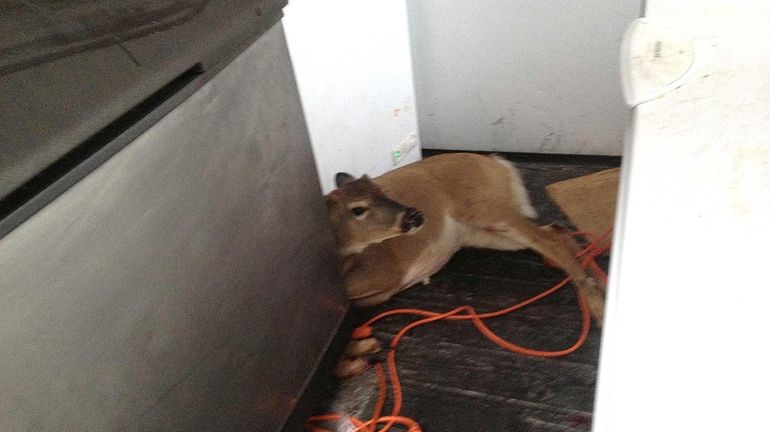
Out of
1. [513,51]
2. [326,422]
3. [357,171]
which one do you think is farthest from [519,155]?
[326,422]

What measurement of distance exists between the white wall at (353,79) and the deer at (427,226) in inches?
6.1

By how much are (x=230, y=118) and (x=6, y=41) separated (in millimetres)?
337

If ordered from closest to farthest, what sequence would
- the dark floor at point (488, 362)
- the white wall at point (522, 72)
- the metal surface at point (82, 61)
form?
the metal surface at point (82, 61) < the dark floor at point (488, 362) < the white wall at point (522, 72)

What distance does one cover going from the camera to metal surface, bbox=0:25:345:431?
682 mm

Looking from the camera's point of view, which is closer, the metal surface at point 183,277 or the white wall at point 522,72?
the metal surface at point 183,277

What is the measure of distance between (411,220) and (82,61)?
0.85 m

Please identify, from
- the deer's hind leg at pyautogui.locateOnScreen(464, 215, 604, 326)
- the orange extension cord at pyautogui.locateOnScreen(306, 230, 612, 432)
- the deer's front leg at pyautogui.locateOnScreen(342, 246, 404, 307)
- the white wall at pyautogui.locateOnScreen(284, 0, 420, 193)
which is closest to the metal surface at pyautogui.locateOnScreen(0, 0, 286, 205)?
the white wall at pyautogui.locateOnScreen(284, 0, 420, 193)

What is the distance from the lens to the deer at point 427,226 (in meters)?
1.43

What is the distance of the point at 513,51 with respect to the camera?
1.84m

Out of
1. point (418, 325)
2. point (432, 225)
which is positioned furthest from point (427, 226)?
point (418, 325)

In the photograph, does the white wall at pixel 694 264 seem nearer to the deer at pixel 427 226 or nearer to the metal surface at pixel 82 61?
the metal surface at pixel 82 61

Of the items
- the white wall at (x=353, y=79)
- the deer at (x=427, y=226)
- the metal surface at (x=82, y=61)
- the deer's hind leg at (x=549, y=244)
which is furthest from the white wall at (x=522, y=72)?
the metal surface at (x=82, y=61)

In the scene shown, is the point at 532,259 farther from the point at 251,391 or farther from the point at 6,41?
the point at 6,41

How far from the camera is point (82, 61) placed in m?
0.71
